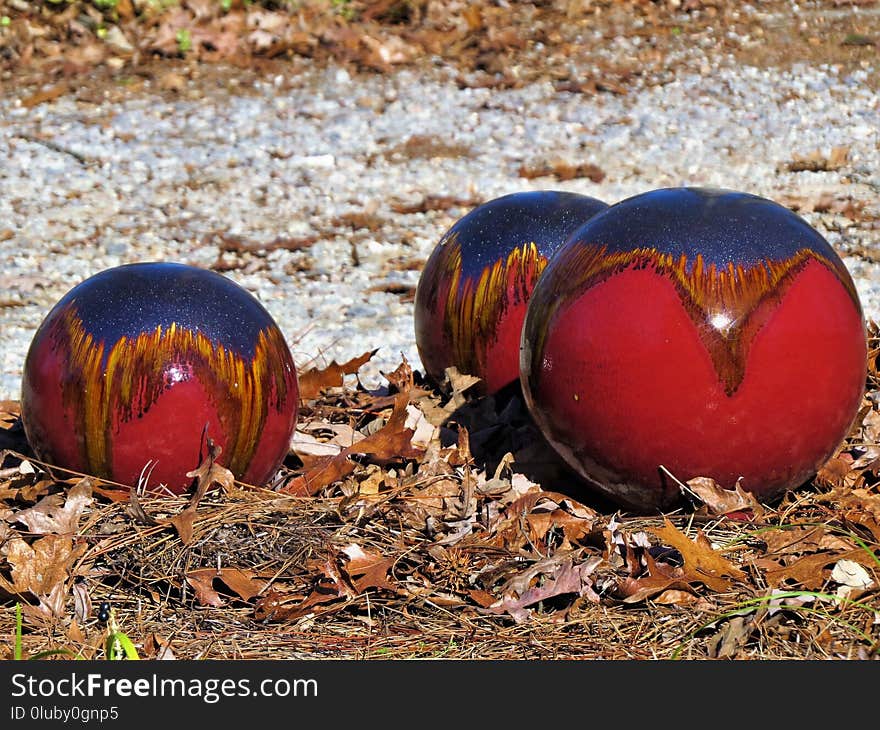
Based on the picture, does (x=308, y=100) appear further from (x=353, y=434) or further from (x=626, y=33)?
(x=353, y=434)

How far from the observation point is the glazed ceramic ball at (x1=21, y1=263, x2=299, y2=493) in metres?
4.20

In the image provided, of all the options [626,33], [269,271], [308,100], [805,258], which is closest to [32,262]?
[269,271]

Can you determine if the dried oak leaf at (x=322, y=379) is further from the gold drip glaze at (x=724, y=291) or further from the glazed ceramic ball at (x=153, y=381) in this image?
the gold drip glaze at (x=724, y=291)

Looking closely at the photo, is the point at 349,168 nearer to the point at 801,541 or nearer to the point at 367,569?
the point at 367,569

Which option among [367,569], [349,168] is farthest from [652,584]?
[349,168]

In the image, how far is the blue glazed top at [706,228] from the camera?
399 cm

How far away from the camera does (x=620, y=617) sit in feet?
11.9

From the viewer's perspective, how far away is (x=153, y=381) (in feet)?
13.7

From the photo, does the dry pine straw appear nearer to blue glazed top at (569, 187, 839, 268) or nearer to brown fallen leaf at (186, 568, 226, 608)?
brown fallen leaf at (186, 568, 226, 608)

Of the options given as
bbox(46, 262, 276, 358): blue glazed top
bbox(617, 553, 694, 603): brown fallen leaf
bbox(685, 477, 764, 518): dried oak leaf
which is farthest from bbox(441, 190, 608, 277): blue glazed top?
bbox(617, 553, 694, 603): brown fallen leaf

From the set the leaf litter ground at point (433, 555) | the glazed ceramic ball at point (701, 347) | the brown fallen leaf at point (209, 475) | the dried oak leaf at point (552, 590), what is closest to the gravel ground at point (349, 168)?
the leaf litter ground at point (433, 555)

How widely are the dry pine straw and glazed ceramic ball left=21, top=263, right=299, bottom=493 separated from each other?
0.12m

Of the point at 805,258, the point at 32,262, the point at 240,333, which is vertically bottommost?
the point at 32,262

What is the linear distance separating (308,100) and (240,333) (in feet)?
23.0
